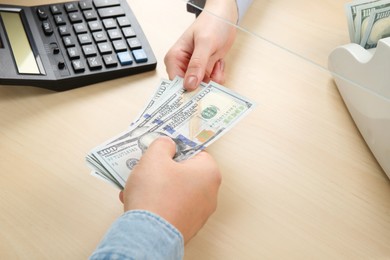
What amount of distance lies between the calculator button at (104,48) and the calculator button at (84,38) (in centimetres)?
2

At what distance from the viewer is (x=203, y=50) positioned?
30.6 inches

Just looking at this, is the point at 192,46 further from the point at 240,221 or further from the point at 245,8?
the point at 240,221

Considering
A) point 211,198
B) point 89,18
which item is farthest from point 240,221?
point 89,18

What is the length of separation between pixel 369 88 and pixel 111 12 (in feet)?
1.53

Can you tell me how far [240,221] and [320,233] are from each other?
0.11 m

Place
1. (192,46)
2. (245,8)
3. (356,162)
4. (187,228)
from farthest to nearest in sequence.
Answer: (245,8) < (192,46) < (356,162) < (187,228)

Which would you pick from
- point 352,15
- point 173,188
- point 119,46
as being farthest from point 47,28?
point 352,15

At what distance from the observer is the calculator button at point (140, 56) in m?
0.80

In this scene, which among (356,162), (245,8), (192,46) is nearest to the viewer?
(356,162)

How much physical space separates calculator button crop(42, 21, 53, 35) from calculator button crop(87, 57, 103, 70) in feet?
0.31

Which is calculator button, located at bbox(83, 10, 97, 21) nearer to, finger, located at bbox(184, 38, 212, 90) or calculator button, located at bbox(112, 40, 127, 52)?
calculator button, located at bbox(112, 40, 127, 52)

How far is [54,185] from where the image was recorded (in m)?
0.65

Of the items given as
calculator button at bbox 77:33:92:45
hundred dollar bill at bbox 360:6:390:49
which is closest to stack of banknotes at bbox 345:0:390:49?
hundred dollar bill at bbox 360:6:390:49

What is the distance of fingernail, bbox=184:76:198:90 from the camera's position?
0.73 m
